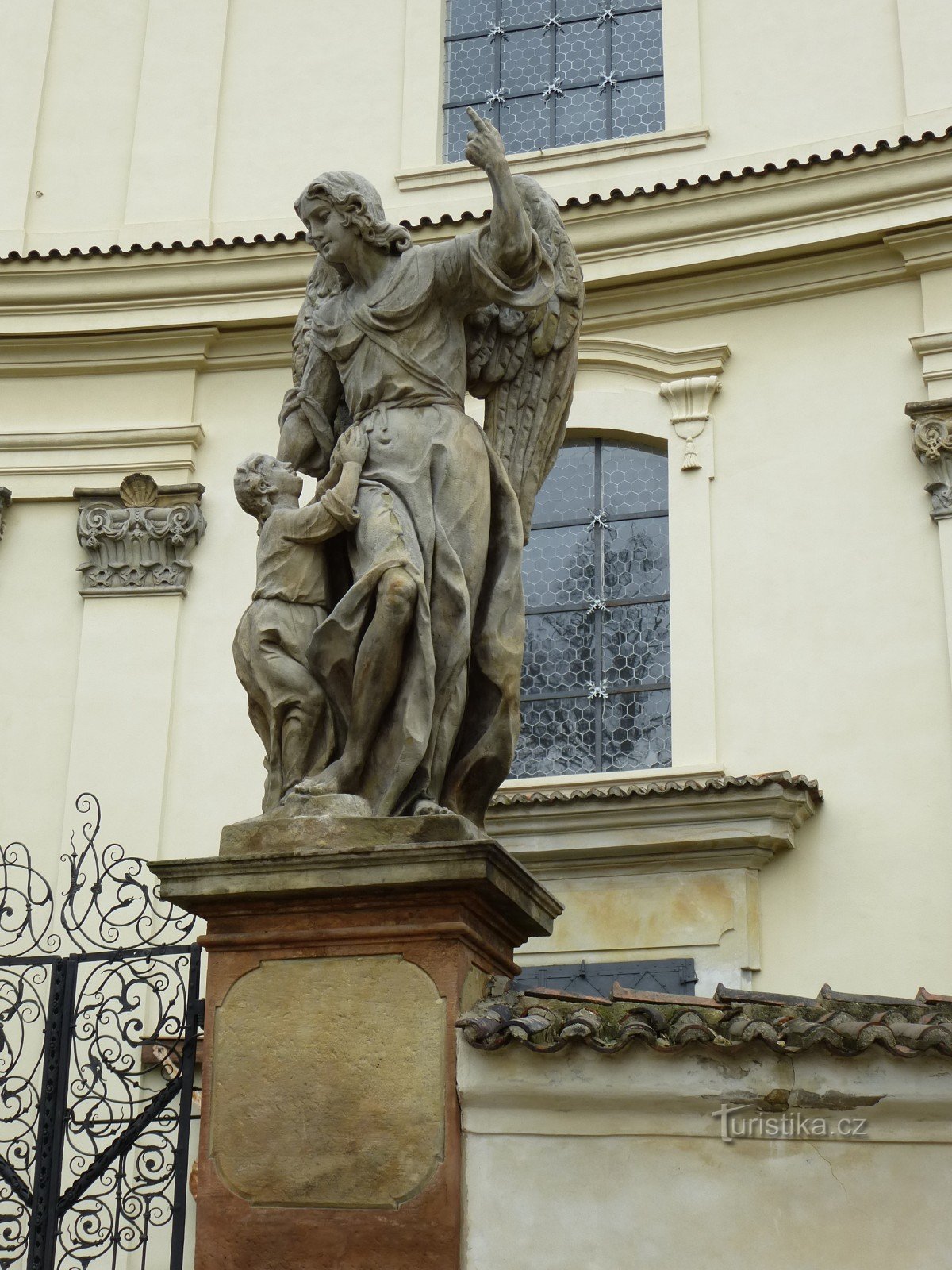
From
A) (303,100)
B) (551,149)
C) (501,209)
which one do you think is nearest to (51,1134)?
(501,209)

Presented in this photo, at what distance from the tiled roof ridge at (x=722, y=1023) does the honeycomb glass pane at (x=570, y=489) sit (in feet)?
26.3

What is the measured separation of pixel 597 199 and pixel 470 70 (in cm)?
259

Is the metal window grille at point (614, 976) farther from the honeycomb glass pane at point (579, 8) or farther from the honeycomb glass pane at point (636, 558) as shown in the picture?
the honeycomb glass pane at point (579, 8)

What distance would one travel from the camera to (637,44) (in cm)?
1430

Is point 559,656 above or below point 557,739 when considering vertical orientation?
above

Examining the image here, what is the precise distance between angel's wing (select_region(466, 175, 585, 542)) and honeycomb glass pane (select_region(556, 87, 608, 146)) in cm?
833

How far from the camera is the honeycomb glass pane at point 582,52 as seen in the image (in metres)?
14.3

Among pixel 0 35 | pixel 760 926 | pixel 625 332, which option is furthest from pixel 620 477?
pixel 0 35

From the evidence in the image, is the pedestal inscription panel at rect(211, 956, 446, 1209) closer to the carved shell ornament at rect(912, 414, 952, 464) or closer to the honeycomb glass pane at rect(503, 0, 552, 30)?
the carved shell ornament at rect(912, 414, 952, 464)

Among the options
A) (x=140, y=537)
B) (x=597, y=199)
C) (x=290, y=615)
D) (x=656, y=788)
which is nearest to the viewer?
(x=290, y=615)

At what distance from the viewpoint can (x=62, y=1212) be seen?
5691mm

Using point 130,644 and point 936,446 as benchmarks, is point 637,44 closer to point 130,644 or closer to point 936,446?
point 936,446

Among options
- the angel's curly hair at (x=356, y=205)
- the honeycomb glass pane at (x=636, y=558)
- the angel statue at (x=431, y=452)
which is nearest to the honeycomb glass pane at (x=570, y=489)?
the honeycomb glass pane at (x=636, y=558)

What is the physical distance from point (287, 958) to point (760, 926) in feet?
20.5
